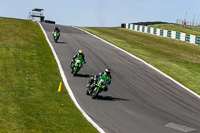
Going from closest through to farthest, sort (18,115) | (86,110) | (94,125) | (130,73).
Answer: (18,115)
(94,125)
(86,110)
(130,73)

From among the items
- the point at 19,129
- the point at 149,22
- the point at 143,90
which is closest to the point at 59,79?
the point at 143,90

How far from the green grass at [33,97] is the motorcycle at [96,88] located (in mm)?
1312

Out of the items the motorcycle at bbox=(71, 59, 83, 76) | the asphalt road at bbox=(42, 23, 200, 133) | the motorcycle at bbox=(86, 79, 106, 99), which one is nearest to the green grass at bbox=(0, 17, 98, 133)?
the asphalt road at bbox=(42, 23, 200, 133)

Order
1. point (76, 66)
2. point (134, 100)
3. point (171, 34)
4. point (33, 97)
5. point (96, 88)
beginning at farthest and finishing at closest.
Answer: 1. point (171, 34)
2. point (76, 66)
3. point (134, 100)
4. point (96, 88)
5. point (33, 97)

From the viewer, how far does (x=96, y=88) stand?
18281 mm

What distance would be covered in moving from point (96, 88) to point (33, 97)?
3.58 meters

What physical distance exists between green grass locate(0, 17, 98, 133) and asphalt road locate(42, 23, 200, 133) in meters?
0.96

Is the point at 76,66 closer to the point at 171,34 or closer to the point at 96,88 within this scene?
the point at 96,88

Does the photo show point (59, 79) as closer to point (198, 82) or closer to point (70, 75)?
point (70, 75)

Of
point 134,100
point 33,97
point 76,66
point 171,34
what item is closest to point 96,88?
point 134,100

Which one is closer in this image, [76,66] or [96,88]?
[96,88]

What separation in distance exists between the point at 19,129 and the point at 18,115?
5.49 feet

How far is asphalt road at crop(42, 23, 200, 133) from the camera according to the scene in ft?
48.3

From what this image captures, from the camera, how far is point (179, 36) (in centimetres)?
5444
